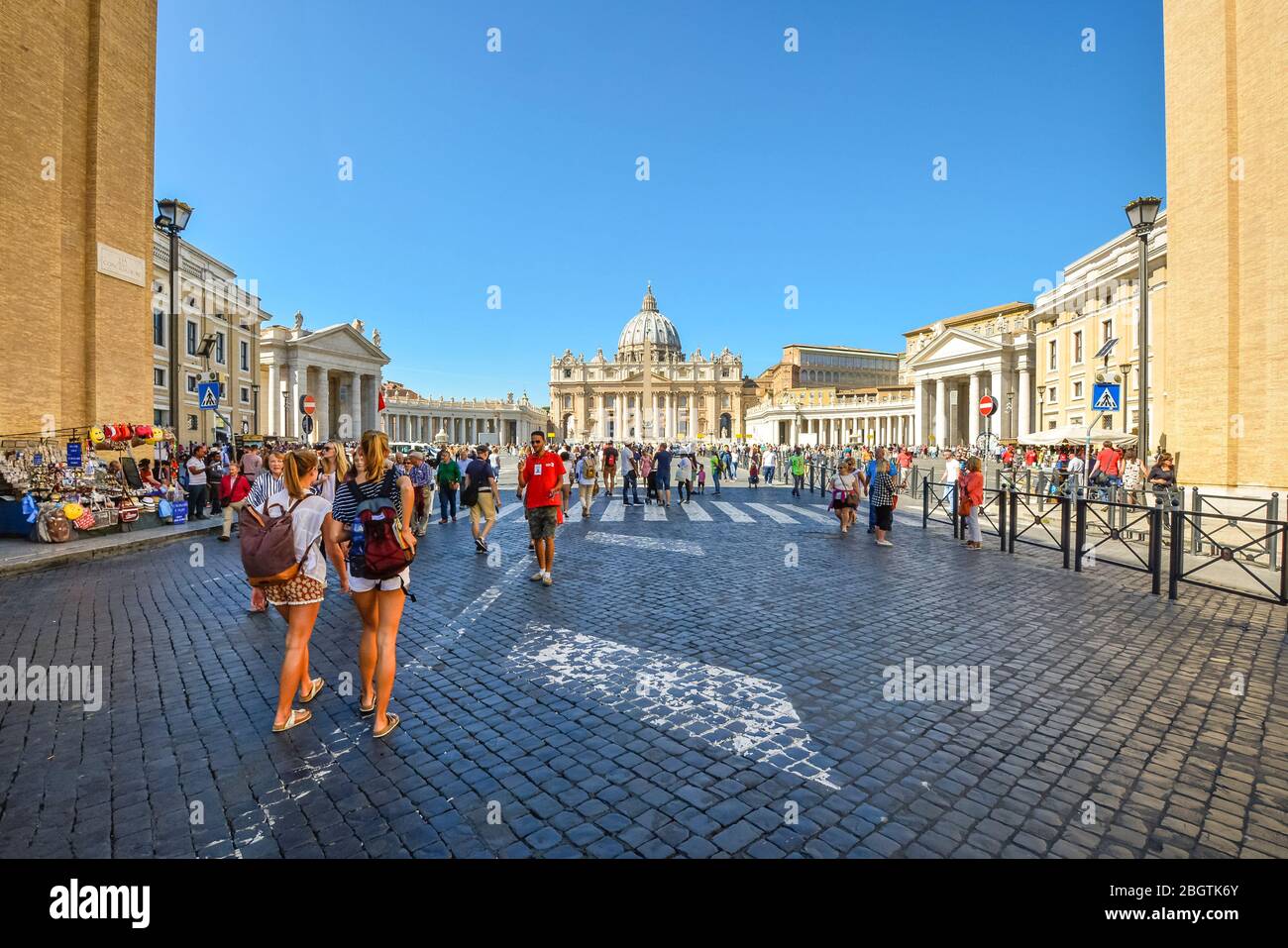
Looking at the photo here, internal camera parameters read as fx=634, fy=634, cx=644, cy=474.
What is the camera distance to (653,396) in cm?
12050

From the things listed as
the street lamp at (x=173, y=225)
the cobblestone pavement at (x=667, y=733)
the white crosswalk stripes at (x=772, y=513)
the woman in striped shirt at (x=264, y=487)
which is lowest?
the cobblestone pavement at (x=667, y=733)

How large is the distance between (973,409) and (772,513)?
163ft

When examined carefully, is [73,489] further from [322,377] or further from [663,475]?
[322,377]

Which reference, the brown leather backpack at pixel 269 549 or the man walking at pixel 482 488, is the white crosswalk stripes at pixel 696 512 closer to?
the man walking at pixel 482 488

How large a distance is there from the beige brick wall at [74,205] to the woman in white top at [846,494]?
1846 cm

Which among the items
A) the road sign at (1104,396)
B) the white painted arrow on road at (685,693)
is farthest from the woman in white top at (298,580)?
the road sign at (1104,396)

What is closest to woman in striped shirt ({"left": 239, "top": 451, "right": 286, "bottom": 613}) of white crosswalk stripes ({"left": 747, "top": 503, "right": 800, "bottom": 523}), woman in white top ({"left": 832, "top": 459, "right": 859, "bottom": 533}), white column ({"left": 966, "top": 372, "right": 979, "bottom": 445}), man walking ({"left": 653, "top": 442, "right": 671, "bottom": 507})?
woman in white top ({"left": 832, "top": 459, "right": 859, "bottom": 533})

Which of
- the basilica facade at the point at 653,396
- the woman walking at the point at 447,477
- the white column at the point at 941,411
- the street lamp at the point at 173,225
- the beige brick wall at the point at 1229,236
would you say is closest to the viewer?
the beige brick wall at the point at 1229,236

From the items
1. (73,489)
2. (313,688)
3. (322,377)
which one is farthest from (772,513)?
(322,377)

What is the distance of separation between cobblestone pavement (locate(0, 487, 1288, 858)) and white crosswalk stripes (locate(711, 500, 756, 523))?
25.7 feet

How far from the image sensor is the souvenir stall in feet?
35.2

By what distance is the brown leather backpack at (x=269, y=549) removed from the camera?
3637 mm

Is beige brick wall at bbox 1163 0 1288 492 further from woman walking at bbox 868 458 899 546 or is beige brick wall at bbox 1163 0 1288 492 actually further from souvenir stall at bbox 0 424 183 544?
souvenir stall at bbox 0 424 183 544
